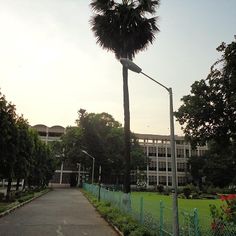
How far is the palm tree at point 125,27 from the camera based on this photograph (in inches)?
813

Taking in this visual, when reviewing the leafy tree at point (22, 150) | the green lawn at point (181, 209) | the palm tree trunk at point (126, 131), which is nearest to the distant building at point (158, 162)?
the green lawn at point (181, 209)

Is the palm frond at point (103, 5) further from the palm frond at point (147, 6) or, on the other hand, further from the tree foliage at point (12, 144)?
the tree foliage at point (12, 144)

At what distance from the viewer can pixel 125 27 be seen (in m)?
20.8

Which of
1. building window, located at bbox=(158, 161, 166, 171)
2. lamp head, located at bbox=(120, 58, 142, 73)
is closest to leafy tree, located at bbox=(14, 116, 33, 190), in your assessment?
lamp head, located at bbox=(120, 58, 142, 73)

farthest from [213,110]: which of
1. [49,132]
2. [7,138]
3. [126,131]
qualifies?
[49,132]

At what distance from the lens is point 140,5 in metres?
20.8

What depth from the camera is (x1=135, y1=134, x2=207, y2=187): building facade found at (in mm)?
89250

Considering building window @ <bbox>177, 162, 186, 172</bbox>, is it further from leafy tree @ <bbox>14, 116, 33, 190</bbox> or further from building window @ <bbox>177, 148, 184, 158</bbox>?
leafy tree @ <bbox>14, 116, 33, 190</bbox>

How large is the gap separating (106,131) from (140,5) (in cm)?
5120

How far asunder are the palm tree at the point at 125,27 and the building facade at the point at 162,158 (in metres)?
68.1

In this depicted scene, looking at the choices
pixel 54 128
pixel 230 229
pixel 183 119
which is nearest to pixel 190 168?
pixel 54 128

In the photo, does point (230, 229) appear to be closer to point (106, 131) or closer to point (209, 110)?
point (209, 110)

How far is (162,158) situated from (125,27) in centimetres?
7313

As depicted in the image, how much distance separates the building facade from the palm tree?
68148mm
